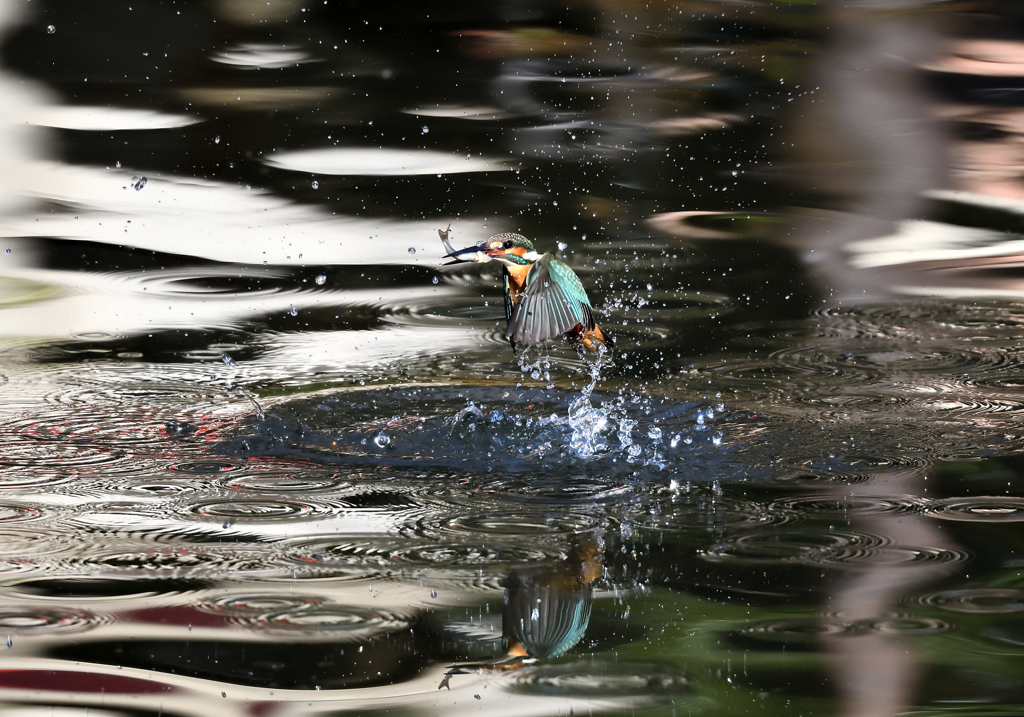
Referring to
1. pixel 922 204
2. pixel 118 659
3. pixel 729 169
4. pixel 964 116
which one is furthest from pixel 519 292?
pixel 964 116

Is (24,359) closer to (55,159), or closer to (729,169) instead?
(55,159)

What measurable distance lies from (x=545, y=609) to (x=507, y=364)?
216 cm

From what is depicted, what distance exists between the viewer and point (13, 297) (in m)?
4.40

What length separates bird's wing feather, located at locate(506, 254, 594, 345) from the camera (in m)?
2.71

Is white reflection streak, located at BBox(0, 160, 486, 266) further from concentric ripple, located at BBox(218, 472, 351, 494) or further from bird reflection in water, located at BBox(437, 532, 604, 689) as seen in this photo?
bird reflection in water, located at BBox(437, 532, 604, 689)

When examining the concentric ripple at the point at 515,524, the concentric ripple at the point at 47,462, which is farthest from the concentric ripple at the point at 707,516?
the concentric ripple at the point at 47,462

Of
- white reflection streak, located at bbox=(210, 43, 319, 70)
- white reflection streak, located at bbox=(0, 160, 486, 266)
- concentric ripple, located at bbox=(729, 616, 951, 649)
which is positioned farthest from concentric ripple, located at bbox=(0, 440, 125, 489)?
white reflection streak, located at bbox=(210, 43, 319, 70)

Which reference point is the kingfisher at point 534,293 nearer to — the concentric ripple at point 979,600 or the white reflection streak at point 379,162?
the concentric ripple at point 979,600

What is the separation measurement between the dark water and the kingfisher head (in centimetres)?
45

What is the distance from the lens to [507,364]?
402 centimetres

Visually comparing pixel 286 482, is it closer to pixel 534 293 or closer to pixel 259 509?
pixel 259 509

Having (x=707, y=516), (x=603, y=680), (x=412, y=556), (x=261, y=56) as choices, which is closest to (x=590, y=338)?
(x=707, y=516)

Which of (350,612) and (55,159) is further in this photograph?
(55,159)

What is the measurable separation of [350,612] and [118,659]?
35 centimetres
